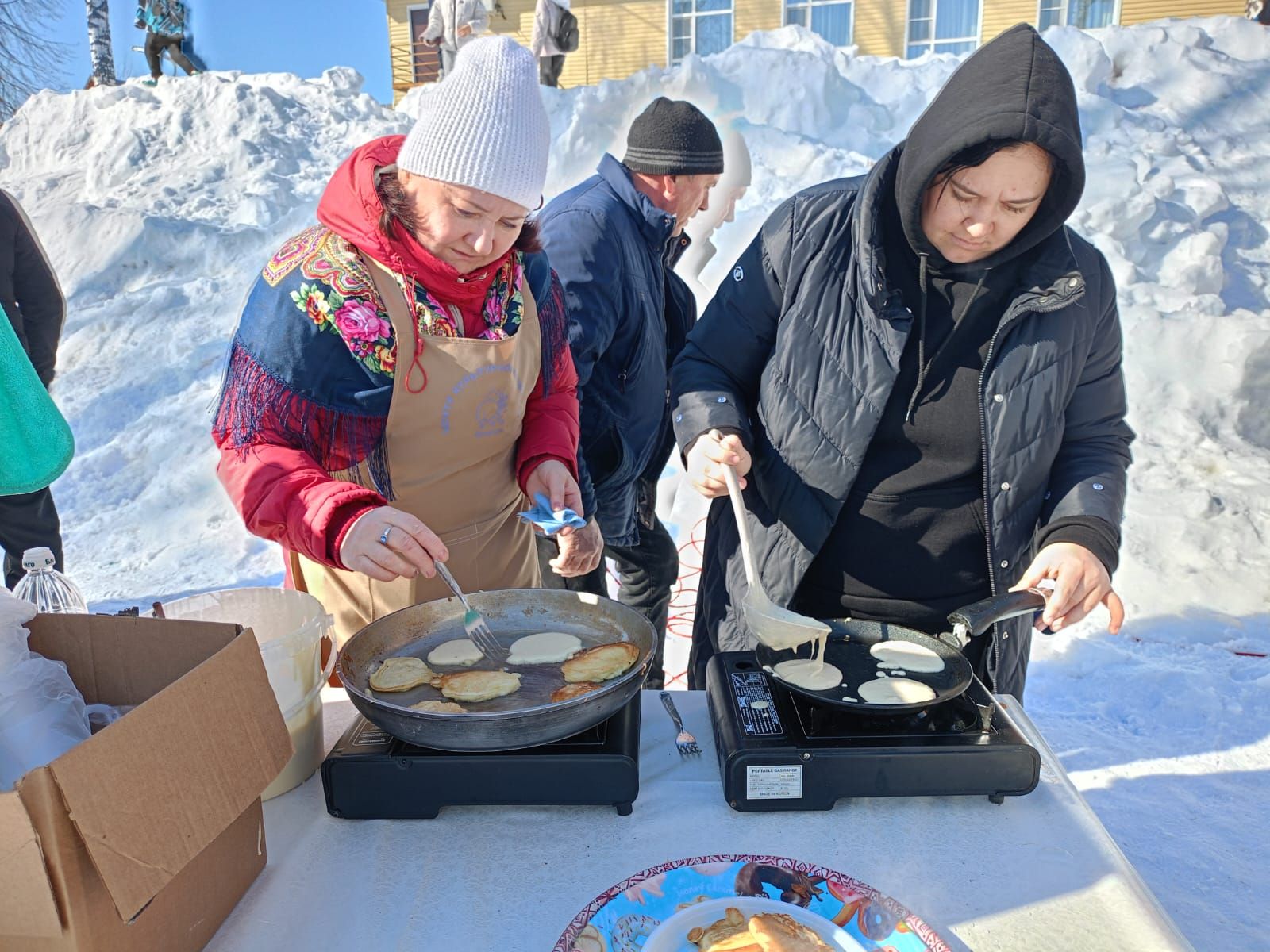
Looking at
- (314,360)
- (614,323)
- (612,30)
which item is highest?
(612,30)

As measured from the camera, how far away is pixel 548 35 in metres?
10.7

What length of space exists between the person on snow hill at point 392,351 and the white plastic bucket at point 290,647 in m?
0.11

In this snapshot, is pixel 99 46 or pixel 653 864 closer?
pixel 653 864

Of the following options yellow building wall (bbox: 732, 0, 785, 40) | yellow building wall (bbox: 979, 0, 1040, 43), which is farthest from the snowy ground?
yellow building wall (bbox: 979, 0, 1040, 43)

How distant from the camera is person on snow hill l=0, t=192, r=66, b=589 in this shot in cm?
374

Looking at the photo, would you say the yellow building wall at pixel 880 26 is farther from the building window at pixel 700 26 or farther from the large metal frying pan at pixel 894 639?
the large metal frying pan at pixel 894 639

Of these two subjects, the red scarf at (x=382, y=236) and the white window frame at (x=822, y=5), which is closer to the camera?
the red scarf at (x=382, y=236)

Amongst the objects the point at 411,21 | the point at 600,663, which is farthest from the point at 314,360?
the point at 411,21

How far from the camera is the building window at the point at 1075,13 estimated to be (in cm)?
1202

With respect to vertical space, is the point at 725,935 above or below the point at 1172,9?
below

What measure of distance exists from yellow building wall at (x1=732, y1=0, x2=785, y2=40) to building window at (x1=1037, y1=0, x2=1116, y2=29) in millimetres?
3675

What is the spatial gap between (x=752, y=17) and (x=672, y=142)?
11.4m

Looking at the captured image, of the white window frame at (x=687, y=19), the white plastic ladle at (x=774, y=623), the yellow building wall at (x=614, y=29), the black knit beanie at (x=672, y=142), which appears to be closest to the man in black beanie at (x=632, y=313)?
the black knit beanie at (x=672, y=142)

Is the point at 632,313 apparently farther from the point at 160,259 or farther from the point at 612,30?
the point at 612,30
